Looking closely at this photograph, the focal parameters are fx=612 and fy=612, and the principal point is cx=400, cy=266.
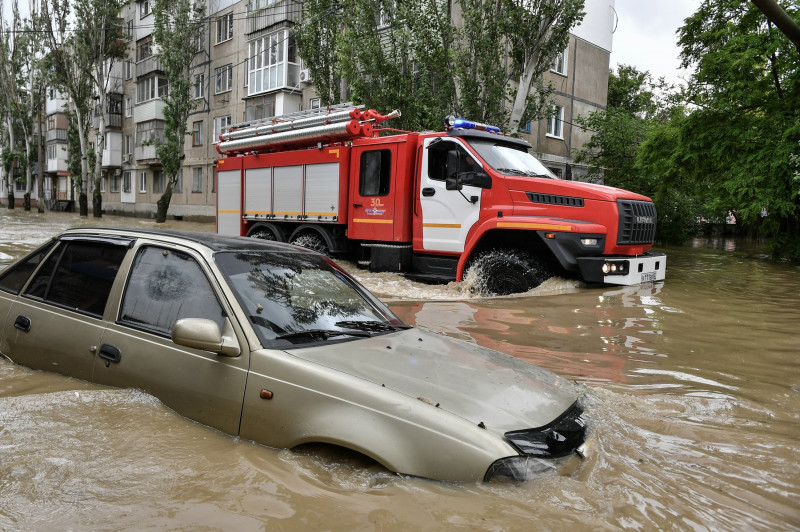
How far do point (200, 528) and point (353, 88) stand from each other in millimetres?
17482

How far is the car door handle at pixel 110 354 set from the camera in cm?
349

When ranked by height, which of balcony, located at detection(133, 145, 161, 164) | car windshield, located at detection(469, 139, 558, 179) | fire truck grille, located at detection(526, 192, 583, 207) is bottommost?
fire truck grille, located at detection(526, 192, 583, 207)

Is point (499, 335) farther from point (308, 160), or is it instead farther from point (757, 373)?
point (308, 160)

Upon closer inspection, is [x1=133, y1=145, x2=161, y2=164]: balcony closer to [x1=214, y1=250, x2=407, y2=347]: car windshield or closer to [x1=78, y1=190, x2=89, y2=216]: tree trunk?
[x1=78, y1=190, x2=89, y2=216]: tree trunk

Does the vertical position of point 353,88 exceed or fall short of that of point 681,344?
it exceeds it

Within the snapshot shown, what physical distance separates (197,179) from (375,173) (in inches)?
1083

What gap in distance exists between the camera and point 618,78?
1510 inches

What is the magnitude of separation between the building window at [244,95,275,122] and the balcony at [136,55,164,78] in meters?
10.6

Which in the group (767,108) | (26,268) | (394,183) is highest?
(767,108)

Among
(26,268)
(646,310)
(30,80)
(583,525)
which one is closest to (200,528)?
(583,525)

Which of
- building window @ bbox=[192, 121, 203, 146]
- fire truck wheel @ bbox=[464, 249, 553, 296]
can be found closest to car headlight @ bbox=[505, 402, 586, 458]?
fire truck wheel @ bbox=[464, 249, 553, 296]

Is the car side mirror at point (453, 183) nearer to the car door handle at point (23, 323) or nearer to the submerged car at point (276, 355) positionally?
the submerged car at point (276, 355)

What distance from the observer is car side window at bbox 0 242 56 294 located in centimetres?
430

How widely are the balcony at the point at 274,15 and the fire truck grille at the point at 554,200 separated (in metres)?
23.1
